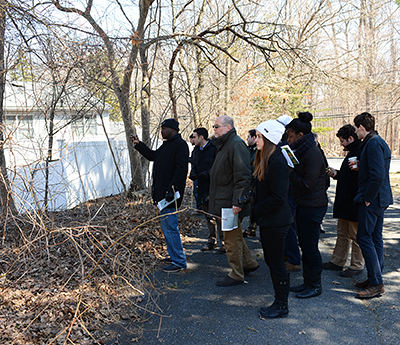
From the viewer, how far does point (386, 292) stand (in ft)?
13.6

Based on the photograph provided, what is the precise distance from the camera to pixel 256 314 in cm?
366

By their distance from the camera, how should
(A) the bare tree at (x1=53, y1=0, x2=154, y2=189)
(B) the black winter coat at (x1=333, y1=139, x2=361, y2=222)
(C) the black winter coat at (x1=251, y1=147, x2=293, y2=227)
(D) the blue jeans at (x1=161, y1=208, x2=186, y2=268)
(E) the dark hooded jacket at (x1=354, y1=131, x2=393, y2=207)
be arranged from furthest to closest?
(A) the bare tree at (x1=53, y1=0, x2=154, y2=189) → (D) the blue jeans at (x1=161, y1=208, x2=186, y2=268) → (B) the black winter coat at (x1=333, y1=139, x2=361, y2=222) → (E) the dark hooded jacket at (x1=354, y1=131, x2=393, y2=207) → (C) the black winter coat at (x1=251, y1=147, x2=293, y2=227)

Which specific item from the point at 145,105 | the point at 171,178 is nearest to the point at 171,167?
the point at 171,178

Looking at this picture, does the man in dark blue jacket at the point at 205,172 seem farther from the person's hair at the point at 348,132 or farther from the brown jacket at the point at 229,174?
the person's hair at the point at 348,132

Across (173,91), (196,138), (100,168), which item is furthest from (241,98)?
(196,138)

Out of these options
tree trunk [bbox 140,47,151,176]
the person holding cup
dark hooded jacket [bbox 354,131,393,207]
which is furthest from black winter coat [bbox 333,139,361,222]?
tree trunk [bbox 140,47,151,176]

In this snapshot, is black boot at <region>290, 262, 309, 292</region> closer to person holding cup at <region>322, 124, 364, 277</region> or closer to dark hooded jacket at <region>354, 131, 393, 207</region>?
person holding cup at <region>322, 124, 364, 277</region>

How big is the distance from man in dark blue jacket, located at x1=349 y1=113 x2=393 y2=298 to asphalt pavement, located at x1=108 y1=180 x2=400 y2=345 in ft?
1.02

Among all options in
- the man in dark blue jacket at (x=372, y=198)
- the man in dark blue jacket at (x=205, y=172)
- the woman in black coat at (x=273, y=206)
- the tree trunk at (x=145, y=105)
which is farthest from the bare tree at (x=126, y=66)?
the man in dark blue jacket at (x=372, y=198)

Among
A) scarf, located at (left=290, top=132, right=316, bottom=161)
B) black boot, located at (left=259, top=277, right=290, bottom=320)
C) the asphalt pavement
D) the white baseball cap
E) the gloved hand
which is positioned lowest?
the asphalt pavement

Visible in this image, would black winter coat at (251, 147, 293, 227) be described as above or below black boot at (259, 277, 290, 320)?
above

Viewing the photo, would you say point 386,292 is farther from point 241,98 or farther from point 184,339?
point 241,98

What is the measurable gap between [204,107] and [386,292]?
9844mm

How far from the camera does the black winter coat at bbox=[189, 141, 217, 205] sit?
5.76m
